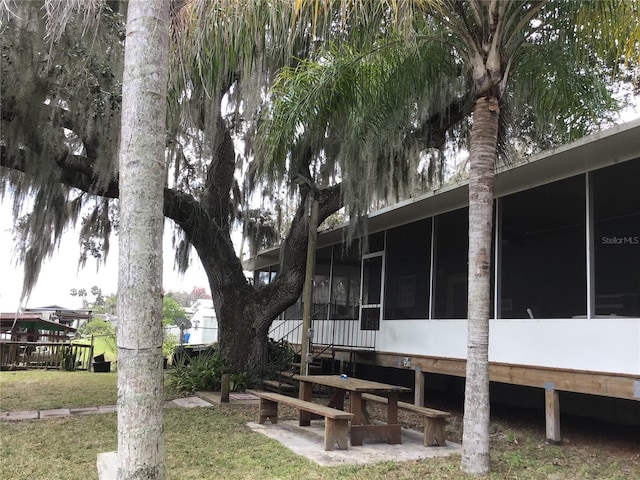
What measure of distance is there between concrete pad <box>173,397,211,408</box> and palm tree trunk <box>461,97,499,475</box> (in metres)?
4.73

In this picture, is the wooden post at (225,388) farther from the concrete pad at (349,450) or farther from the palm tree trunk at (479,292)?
the palm tree trunk at (479,292)

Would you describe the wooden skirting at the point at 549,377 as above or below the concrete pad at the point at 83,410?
above

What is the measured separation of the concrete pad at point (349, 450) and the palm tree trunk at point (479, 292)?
2.80ft

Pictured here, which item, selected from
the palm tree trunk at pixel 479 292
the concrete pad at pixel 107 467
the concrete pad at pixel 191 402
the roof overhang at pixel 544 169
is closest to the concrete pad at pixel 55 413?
the concrete pad at pixel 191 402

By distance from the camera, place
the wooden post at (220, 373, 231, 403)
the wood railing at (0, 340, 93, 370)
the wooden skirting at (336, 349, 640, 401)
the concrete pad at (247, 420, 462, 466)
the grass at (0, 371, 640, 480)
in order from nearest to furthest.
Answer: the grass at (0, 371, 640, 480) < the concrete pad at (247, 420, 462, 466) < the wooden skirting at (336, 349, 640, 401) < the wooden post at (220, 373, 231, 403) < the wood railing at (0, 340, 93, 370)

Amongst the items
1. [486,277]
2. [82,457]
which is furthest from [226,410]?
[486,277]

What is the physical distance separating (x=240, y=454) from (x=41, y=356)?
40.8 feet

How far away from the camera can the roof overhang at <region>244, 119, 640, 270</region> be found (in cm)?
575

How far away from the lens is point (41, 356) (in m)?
15.6

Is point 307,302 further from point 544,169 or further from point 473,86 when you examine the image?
point 473,86

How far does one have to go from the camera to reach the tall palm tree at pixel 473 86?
511cm

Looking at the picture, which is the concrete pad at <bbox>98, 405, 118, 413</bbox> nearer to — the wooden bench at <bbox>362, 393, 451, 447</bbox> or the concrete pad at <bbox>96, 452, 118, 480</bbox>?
the concrete pad at <bbox>96, 452, 118, 480</bbox>

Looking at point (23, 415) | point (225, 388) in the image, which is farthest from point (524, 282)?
point (23, 415)

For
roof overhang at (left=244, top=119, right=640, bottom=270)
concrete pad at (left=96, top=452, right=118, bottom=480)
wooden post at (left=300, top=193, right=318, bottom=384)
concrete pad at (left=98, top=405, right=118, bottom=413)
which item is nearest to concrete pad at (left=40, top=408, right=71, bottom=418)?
concrete pad at (left=98, top=405, right=118, bottom=413)
